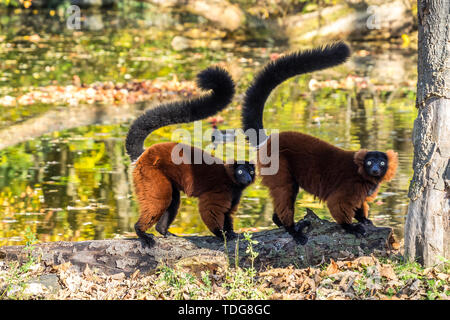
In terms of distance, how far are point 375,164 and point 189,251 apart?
1.74 m

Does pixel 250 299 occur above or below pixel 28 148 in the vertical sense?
below

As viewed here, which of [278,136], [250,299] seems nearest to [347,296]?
[250,299]

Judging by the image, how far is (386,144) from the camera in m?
10.6

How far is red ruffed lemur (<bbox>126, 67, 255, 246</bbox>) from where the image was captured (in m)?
6.07

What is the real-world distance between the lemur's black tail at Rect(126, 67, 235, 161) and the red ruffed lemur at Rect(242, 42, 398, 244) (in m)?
0.33

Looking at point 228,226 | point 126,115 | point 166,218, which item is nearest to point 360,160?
point 228,226

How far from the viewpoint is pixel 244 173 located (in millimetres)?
6078

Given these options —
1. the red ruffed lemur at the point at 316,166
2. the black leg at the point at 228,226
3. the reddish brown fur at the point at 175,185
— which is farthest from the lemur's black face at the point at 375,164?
the black leg at the point at 228,226

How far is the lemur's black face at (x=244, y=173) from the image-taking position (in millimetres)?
6082

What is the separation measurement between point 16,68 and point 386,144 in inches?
424

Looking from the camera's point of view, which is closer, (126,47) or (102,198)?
(102,198)

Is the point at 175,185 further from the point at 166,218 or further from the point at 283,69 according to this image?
the point at 283,69

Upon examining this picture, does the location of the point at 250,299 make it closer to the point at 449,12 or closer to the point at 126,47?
the point at 449,12

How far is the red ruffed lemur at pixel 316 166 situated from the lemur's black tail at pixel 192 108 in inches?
13.0
